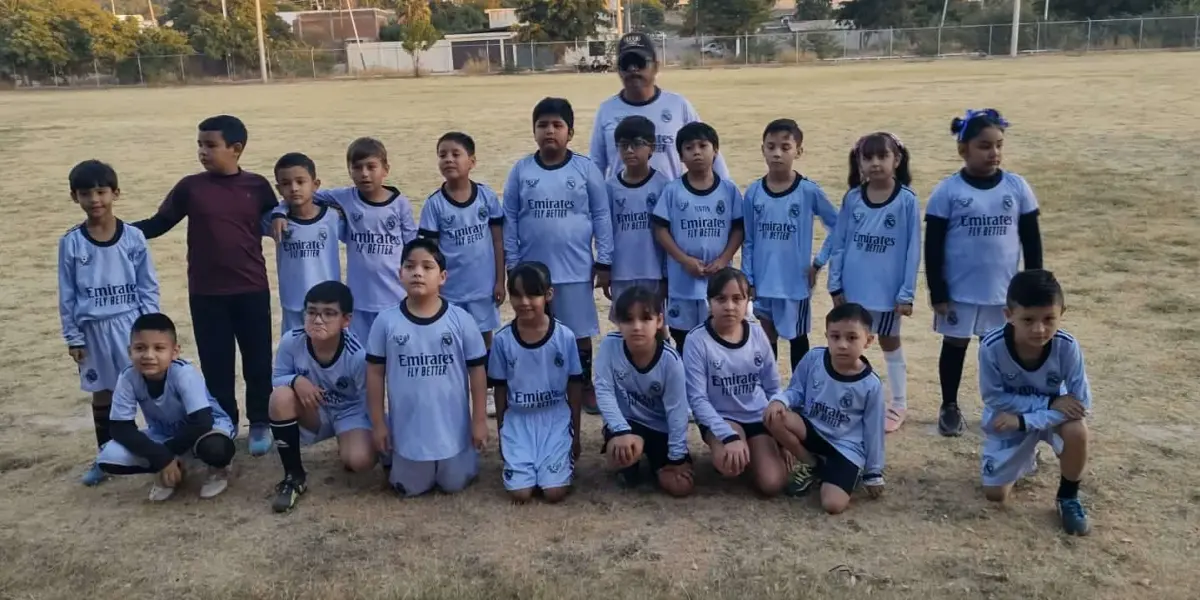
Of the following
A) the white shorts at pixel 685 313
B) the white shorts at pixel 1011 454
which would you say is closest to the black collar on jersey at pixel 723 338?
the white shorts at pixel 685 313

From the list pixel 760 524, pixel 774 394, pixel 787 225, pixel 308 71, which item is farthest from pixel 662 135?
pixel 308 71

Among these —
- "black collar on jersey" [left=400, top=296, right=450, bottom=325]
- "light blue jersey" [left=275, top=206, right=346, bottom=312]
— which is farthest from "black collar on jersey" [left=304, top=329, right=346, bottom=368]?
"light blue jersey" [left=275, top=206, right=346, bottom=312]

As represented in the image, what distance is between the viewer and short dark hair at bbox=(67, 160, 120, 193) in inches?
163

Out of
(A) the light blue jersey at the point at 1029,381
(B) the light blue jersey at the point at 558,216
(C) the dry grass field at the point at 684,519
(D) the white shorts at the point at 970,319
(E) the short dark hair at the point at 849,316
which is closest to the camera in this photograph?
(C) the dry grass field at the point at 684,519

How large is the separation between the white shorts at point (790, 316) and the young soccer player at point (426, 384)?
5.13ft

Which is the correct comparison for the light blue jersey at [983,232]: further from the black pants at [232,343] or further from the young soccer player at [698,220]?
the black pants at [232,343]

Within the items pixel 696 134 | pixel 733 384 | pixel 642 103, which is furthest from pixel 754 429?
pixel 642 103

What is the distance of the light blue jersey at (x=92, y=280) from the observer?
4230mm

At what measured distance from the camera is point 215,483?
407 cm

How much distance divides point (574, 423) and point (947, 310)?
187 centimetres

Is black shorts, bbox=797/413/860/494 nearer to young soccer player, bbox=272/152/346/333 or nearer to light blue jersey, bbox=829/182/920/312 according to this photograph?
light blue jersey, bbox=829/182/920/312

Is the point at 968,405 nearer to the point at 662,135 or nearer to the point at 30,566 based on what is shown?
the point at 662,135

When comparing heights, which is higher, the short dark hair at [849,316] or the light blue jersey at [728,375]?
the short dark hair at [849,316]

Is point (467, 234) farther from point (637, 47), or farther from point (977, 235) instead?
point (977, 235)
